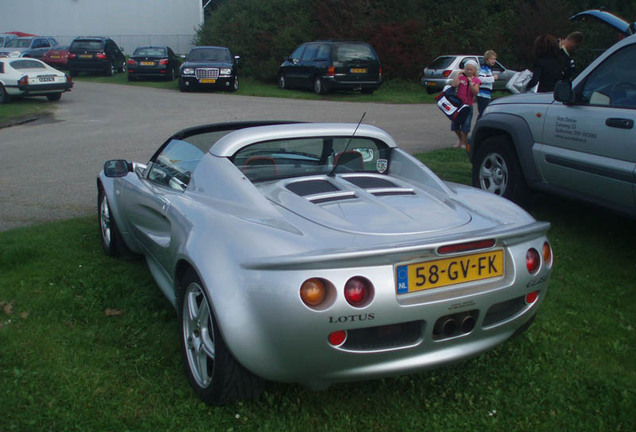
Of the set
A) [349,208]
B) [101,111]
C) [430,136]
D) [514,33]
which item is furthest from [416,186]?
[514,33]

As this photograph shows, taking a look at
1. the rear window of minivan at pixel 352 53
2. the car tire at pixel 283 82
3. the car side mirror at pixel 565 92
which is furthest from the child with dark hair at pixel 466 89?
the car tire at pixel 283 82

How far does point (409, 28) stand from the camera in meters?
25.8

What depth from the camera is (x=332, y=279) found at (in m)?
2.55

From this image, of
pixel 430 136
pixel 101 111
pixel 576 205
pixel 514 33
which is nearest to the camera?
pixel 576 205

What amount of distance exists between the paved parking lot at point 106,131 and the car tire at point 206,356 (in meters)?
3.80

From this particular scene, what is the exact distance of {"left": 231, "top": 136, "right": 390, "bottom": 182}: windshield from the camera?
3.71 meters

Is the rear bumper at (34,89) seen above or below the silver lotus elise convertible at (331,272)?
below

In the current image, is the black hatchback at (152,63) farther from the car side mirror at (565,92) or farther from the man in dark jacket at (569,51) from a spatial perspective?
the car side mirror at (565,92)

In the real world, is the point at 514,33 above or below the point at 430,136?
above

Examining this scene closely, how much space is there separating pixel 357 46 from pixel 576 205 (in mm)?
15053

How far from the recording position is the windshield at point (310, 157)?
3.71 metres

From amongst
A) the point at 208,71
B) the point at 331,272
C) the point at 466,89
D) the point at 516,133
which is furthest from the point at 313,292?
the point at 208,71

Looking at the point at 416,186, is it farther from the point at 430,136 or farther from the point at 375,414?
the point at 430,136

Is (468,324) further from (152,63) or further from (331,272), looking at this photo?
(152,63)
